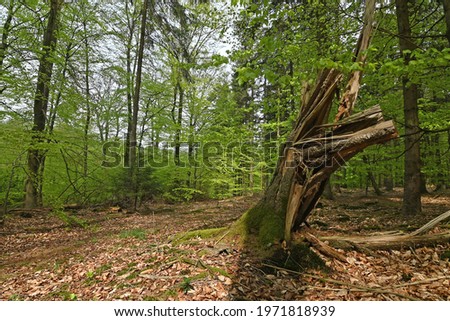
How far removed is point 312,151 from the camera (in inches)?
154

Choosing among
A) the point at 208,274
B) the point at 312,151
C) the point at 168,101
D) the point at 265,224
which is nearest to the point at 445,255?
the point at 312,151

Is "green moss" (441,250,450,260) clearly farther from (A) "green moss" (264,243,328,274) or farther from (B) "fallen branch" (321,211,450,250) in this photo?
(A) "green moss" (264,243,328,274)

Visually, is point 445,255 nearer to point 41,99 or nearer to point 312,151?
point 312,151

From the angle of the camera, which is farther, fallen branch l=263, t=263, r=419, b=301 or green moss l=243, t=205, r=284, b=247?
green moss l=243, t=205, r=284, b=247

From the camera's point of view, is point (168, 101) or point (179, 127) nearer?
point (179, 127)

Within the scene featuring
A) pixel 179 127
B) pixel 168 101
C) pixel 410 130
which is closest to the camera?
pixel 410 130

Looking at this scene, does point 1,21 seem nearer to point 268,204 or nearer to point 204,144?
point 204,144

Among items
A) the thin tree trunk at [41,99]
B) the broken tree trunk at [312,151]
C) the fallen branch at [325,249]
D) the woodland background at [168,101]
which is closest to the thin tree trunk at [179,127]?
the woodland background at [168,101]

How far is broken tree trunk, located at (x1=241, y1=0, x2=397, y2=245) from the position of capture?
3691 mm

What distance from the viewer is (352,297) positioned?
3.04m

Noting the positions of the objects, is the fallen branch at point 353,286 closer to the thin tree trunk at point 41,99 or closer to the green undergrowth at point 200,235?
the green undergrowth at point 200,235

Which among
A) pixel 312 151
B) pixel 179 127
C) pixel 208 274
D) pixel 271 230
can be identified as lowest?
pixel 208 274

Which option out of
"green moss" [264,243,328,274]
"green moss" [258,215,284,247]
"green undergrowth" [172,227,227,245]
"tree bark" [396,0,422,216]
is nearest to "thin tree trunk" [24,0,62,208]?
"green undergrowth" [172,227,227,245]

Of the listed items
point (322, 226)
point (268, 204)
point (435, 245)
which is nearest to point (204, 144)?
point (322, 226)
